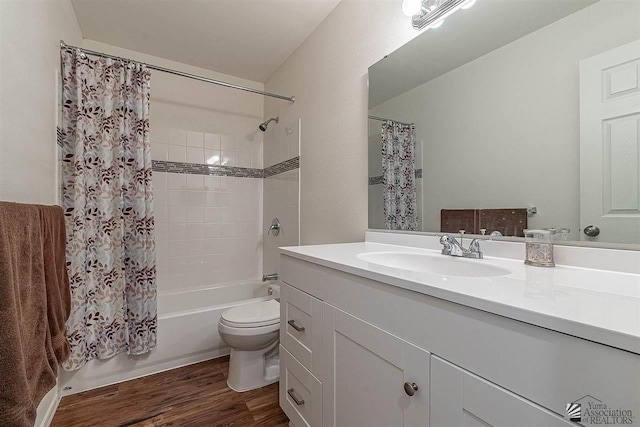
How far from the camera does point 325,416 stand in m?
1.02

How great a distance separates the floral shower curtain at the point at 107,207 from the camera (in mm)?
1638

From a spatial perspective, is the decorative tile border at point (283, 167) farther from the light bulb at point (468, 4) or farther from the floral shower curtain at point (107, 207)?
the light bulb at point (468, 4)

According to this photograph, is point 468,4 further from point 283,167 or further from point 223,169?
point 223,169

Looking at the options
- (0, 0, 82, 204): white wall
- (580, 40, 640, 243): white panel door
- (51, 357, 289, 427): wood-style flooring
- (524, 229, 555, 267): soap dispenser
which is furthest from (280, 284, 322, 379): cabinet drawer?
(0, 0, 82, 204): white wall

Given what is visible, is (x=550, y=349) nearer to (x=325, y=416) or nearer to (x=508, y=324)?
(x=508, y=324)

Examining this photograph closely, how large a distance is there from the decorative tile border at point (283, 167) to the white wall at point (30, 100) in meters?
1.45

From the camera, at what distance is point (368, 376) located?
0.83 meters

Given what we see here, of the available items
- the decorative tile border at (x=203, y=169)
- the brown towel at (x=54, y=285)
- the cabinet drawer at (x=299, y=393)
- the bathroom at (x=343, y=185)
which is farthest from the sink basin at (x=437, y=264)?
the decorative tile border at (x=203, y=169)

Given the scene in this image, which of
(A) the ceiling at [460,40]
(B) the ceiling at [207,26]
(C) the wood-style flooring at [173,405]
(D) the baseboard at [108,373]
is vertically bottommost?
(C) the wood-style flooring at [173,405]

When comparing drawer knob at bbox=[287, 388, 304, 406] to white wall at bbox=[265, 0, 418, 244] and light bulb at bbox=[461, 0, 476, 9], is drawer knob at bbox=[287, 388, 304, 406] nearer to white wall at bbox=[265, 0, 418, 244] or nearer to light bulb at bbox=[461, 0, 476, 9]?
white wall at bbox=[265, 0, 418, 244]

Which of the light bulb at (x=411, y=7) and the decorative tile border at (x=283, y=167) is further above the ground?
the light bulb at (x=411, y=7)

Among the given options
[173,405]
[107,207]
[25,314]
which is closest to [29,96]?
[107,207]

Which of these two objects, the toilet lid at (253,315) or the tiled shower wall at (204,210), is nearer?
the toilet lid at (253,315)

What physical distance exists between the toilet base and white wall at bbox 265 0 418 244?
0.84 metres
